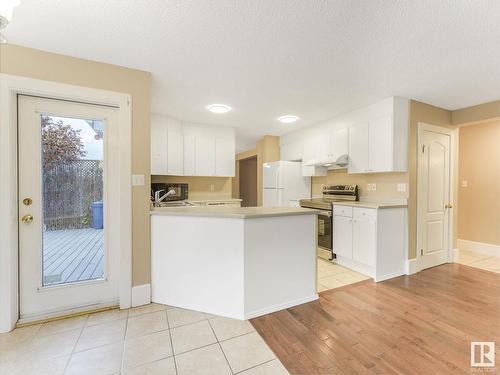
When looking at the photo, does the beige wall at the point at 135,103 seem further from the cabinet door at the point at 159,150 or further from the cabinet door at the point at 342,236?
the cabinet door at the point at 342,236

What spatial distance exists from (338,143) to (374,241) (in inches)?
68.1

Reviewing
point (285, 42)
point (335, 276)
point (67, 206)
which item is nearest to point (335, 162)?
point (335, 276)

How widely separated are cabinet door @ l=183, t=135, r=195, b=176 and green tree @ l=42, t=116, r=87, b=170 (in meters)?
2.18

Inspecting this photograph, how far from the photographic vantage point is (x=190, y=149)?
14.7 ft

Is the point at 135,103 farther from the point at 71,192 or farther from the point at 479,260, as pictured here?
the point at 479,260

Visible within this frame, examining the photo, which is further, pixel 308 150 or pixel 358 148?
pixel 308 150

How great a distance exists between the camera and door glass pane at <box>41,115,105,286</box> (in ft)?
7.14

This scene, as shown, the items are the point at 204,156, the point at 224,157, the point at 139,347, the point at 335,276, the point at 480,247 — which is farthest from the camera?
the point at 224,157

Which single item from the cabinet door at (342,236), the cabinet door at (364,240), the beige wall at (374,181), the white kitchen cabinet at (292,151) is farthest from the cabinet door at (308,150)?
the cabinet door at (364,240)

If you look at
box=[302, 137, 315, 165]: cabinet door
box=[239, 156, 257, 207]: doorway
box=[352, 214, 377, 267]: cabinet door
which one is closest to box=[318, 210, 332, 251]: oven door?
box=[352, 214, 377, 267]: cabinet door

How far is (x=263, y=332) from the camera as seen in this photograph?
1.96 meters

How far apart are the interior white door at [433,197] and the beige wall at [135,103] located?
3.60 metres

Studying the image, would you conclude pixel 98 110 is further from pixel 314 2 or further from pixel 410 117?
pixel 410 117

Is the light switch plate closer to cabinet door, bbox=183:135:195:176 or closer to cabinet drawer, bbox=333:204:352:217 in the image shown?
cabinet door, bbox=183:135:195:176
